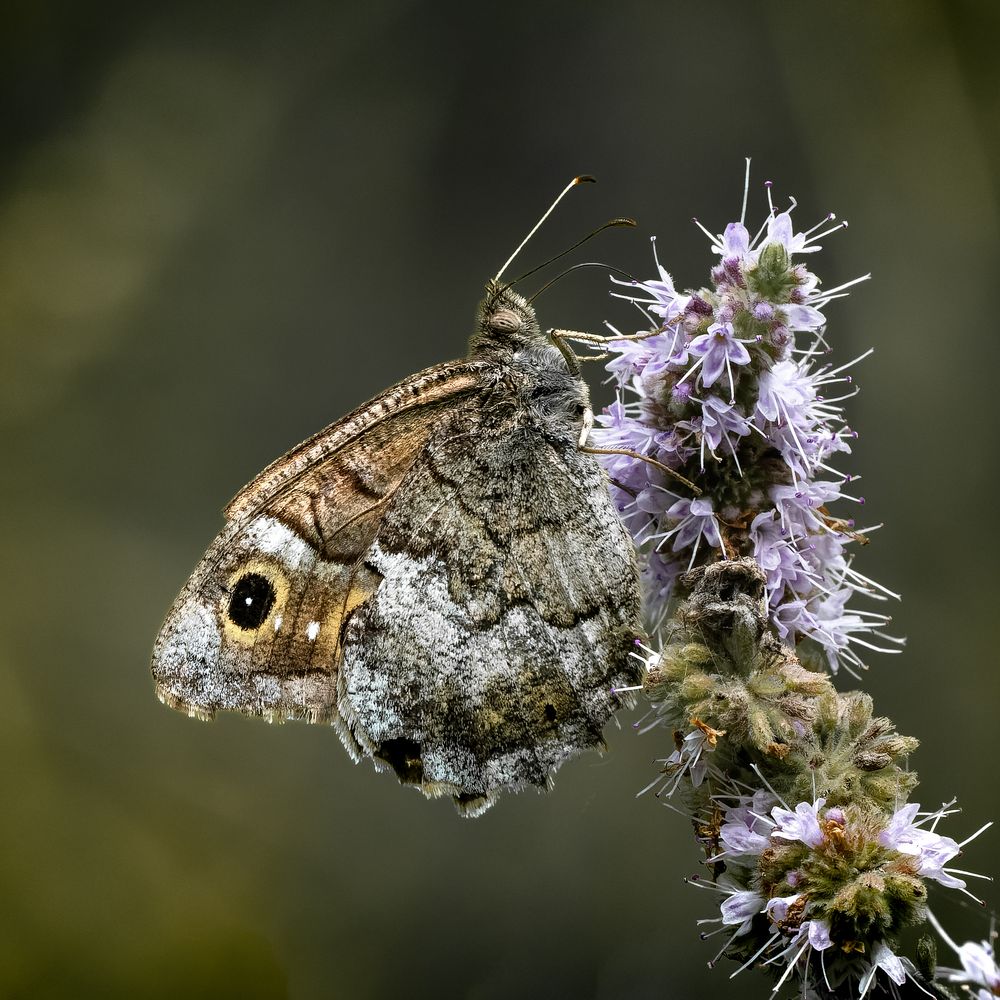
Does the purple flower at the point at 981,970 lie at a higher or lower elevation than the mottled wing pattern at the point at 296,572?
lower

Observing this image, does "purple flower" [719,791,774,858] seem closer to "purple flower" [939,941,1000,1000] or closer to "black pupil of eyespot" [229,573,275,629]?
"purple flower" [939,941,1000,1000]

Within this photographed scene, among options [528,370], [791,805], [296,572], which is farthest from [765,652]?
[296,572]

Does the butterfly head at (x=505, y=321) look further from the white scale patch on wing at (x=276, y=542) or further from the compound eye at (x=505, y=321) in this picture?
the white scale patch on wing at (x=276, y=542)

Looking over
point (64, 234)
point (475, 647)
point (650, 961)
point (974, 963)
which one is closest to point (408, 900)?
point (650, 961)

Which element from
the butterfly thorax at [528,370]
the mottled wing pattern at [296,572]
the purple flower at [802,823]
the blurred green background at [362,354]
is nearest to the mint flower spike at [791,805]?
the purple flower at [802,823]

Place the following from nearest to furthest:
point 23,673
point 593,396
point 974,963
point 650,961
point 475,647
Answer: point 974,963 → point 475,647 → point 650,961 → point 593,396 → point 23,673

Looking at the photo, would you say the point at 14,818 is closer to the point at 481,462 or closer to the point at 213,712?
the point at 213,712
